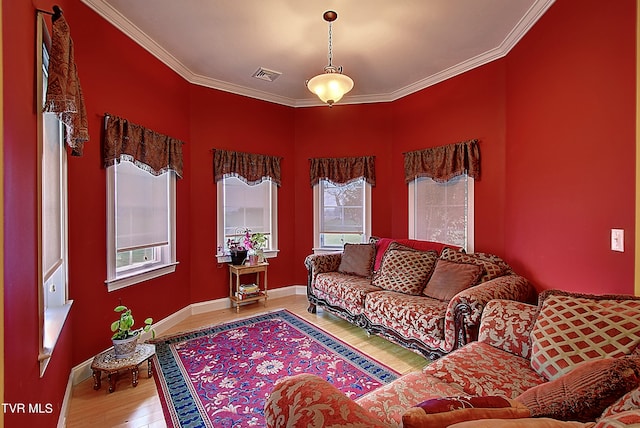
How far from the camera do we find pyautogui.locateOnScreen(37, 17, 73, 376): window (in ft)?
4.43

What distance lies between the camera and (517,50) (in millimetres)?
2744

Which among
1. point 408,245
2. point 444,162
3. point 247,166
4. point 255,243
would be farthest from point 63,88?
point 444,162

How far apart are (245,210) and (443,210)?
2.70 metres

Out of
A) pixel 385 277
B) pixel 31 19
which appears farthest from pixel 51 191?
pixel 385 277

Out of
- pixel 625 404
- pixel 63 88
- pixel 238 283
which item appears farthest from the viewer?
pixel 238 283

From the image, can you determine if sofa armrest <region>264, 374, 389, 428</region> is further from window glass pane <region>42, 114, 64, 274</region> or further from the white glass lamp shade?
the white glass lamp shade

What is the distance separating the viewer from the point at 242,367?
2443mm

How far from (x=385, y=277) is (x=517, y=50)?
258 cm

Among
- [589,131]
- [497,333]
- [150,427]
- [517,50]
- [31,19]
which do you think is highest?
[517,50]

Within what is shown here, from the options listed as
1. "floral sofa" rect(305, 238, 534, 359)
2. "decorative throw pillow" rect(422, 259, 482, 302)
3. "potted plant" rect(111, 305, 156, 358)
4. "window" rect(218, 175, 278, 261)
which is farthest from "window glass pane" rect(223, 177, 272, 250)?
"decorative throw pillow" rect(422, 259, 482, 302)

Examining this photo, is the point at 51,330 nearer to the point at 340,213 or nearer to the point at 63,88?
the point at 63,88

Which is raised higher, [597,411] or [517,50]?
[517,50]

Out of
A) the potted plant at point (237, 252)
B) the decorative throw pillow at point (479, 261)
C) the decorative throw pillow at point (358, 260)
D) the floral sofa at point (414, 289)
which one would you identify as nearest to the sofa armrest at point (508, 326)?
the floral sofa at point (414, 289)

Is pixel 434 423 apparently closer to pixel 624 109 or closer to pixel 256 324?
pixel 624 109
